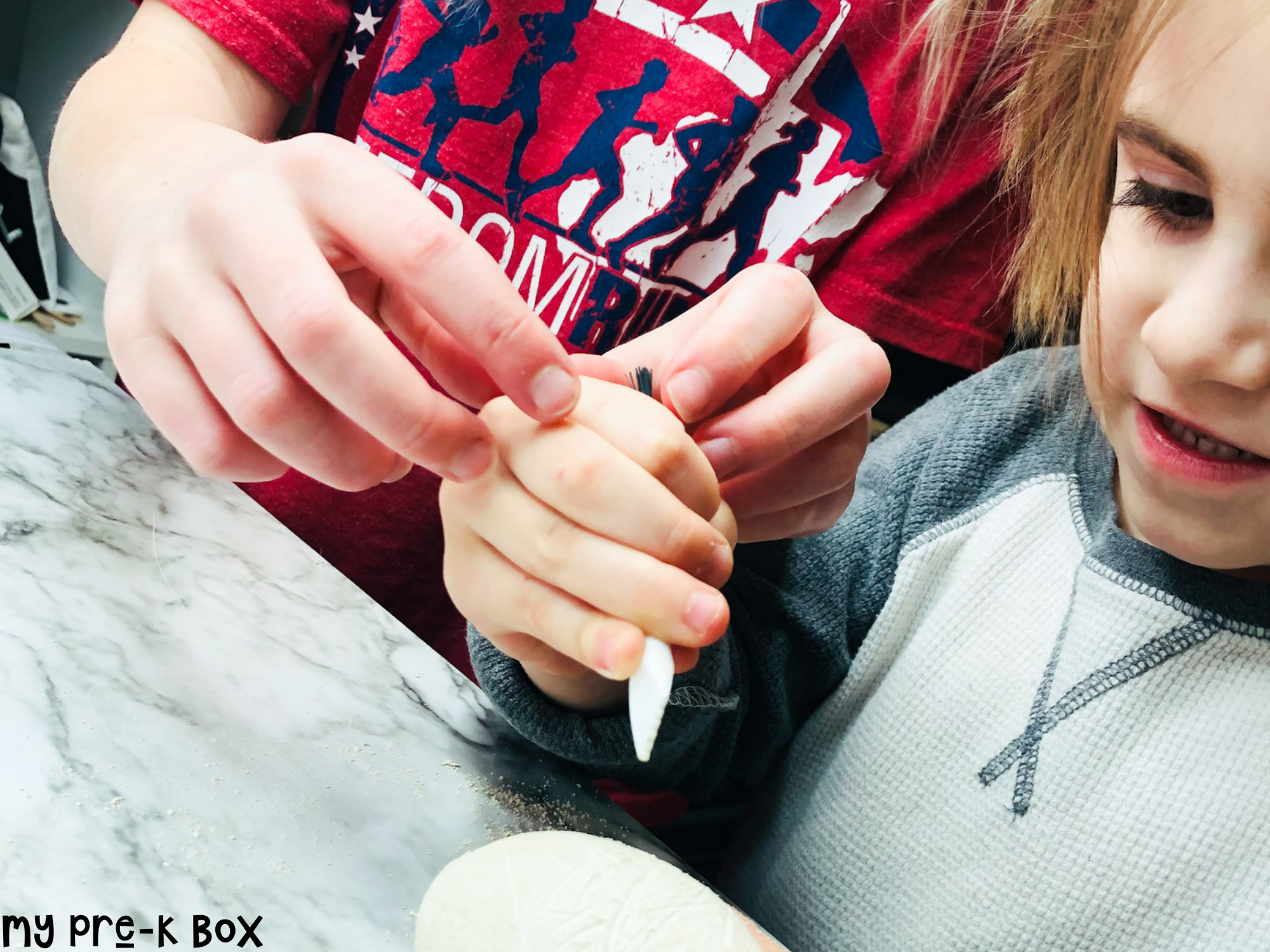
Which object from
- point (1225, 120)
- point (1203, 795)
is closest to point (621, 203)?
point (1225, 120)

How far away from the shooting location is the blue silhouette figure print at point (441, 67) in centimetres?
70

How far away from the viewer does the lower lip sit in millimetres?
501

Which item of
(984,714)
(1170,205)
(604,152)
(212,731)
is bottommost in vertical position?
(212,731)

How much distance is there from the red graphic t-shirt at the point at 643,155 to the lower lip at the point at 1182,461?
0.93 ft

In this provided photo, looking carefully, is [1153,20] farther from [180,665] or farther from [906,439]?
[180,665]

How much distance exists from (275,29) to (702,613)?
633mm

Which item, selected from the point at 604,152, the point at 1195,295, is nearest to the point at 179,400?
the point at 604,152

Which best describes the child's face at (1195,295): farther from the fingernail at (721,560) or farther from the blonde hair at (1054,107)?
the fingernail at (721,560)

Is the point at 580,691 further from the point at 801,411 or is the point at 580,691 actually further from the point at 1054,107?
the point at 1054,107

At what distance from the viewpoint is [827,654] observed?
70 centimetres

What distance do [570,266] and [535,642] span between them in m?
0.37

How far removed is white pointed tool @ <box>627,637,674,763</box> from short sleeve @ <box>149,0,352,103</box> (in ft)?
2.04

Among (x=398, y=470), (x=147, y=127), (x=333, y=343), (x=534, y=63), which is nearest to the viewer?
(x=333, y=343)

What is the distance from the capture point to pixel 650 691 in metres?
0.40
